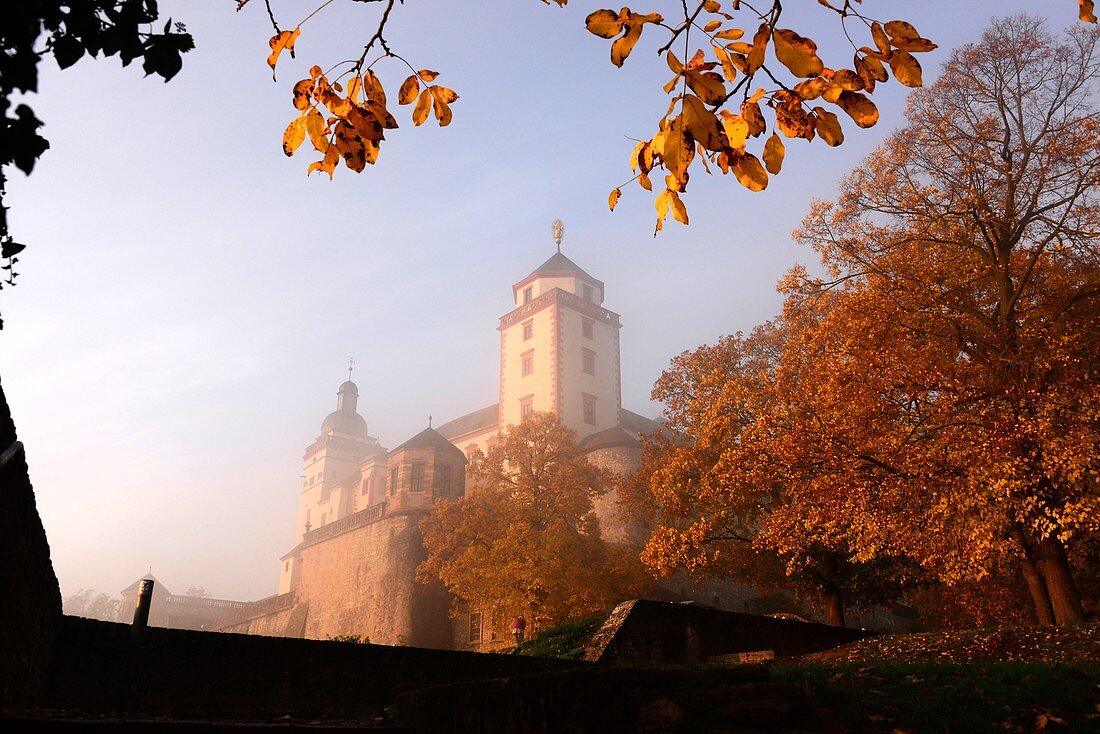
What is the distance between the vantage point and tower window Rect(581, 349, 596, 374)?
2214 inches

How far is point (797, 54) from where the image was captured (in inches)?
124

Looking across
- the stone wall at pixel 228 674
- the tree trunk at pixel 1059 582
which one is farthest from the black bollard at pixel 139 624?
the tree trunk at pixel 1059 582

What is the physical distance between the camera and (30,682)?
6324 millimetres

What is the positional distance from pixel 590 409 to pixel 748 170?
171ft

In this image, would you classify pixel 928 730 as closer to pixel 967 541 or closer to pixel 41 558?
pixel 41 558

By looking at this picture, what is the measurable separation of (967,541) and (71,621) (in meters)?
13.4

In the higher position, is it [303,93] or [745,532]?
[745,532]

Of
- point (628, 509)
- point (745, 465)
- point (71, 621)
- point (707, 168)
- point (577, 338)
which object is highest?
point (577, 338)

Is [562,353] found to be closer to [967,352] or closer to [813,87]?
[967,352]

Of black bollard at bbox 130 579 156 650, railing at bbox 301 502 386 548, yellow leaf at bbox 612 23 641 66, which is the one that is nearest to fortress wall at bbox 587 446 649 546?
railing at bbox 301 502 386 548

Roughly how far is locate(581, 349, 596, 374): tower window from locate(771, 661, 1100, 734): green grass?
Result: 157 feet

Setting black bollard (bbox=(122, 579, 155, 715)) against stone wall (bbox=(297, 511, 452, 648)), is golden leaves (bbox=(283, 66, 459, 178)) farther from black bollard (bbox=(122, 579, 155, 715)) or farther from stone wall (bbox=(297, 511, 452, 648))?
stone wall (bbox=(297, 511, 452, 648))

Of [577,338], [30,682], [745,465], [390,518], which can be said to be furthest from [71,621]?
[577,338]

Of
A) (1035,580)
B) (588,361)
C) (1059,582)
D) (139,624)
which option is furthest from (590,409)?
(139,624)
